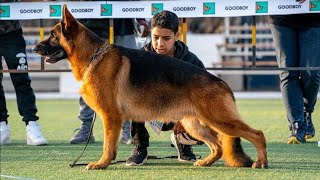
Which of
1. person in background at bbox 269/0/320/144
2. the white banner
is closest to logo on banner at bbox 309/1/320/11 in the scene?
the white banner

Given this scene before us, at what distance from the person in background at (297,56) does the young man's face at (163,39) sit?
1744 mm

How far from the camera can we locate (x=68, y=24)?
642 centimetres

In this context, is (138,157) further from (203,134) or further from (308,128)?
(308,128)

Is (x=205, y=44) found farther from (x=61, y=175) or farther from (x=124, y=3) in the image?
(x=61, y=175)

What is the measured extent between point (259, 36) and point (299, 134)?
1381 cm

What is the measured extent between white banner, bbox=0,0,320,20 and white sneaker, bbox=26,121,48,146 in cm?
122

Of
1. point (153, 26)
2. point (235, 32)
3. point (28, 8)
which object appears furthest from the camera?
point (235, 32)

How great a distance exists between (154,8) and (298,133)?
6.66 feet

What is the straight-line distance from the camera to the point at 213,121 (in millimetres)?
6176

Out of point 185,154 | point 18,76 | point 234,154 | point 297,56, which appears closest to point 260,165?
point 234,154

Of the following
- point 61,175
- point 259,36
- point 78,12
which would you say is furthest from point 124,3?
point 259,36

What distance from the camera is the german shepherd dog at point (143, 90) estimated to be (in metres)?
6.21

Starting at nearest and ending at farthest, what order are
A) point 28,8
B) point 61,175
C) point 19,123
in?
point 61,175, point 28,8, point 19,123

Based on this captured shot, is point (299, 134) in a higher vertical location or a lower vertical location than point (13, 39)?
lower
